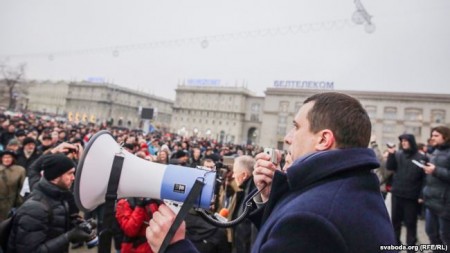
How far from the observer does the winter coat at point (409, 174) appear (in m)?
5.17

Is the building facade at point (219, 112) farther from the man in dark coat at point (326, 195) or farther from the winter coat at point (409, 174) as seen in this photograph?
the man in dark coat at point (326, 195)

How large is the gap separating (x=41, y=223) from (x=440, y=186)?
5122mm

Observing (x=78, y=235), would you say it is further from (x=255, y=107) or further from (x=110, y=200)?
(x=255, y=107)

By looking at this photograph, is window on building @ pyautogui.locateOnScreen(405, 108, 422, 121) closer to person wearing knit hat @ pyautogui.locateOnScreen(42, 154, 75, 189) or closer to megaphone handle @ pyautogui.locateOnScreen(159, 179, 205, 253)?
Result: person wearing knit hat @ pyautogui.locateOnScreen(42, 154, 75, 189)

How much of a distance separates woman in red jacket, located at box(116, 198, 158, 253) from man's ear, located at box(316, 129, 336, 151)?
7.89ft

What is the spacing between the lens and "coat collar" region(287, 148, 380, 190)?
1.17 meters

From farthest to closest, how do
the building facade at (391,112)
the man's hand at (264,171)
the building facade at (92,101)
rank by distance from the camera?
the building facade at (92,101) < the building facade at (391,112) < the man's hand at (264,171)

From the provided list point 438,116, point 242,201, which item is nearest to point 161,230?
point 242,201

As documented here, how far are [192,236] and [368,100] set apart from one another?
5520 centimetres

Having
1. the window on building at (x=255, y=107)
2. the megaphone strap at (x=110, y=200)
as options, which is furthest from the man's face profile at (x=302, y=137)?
the window on building at (x=255, y=107)

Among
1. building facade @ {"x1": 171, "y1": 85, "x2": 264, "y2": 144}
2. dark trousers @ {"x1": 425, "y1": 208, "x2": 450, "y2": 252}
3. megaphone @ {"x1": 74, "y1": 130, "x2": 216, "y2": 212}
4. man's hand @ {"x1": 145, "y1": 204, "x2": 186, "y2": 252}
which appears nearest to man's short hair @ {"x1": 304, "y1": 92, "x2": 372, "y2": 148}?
megaphone @ {"x1": 74, "y1": 130, "x2": 216, "y2": 212}

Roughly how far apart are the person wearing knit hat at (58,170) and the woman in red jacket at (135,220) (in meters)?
0.67

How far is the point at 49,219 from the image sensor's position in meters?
2.83

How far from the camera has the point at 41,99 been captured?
330 ft
